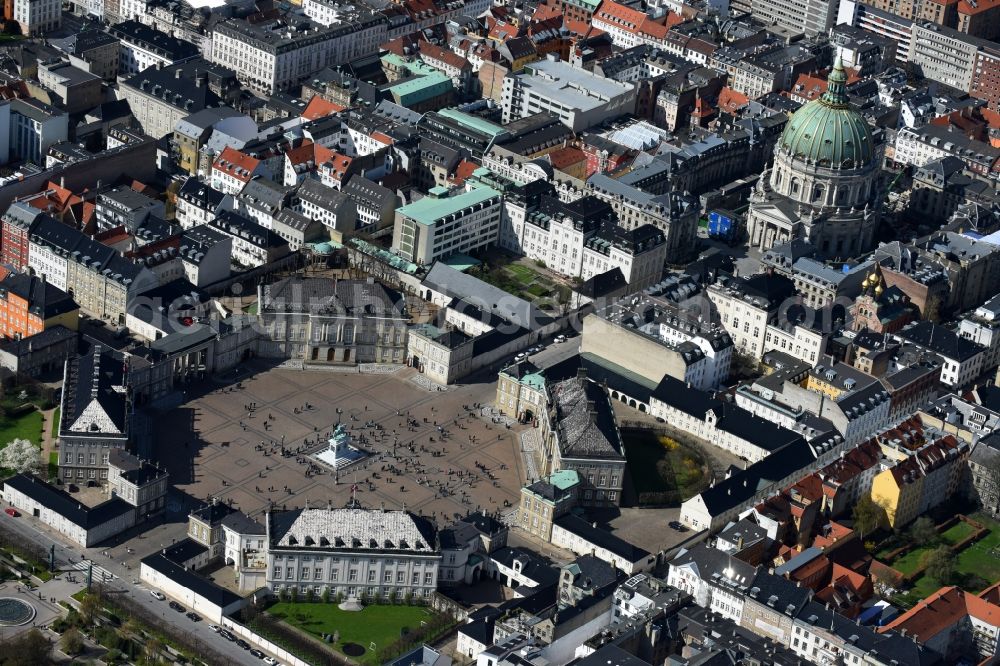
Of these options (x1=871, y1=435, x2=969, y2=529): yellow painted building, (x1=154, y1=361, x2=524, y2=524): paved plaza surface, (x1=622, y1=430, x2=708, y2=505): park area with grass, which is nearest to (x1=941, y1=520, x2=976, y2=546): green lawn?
(x1=871, y1=435, x2=969, y2=529): yellow painted building

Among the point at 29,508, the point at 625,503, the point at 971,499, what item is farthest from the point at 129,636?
the point at 971,499

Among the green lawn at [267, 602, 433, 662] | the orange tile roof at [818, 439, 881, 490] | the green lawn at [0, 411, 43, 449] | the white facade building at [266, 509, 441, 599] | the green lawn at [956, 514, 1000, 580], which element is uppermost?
the orange tile roof at [818, 439, 881, 490]

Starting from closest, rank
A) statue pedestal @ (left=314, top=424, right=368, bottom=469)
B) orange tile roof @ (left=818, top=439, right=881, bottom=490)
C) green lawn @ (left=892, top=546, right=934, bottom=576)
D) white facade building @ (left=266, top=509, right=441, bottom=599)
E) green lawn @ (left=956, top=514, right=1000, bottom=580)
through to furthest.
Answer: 1. white facade building @ (left=266, top=509, right=441, bottom=599)
2. green lawn @ (left=892, top=546, right=934, bottom=576)
3. green lawn @ (left=956, top=514, right=1000, bottom=580)
4. orange tile roof @ (left=818, top=439, right=881, bottom=490)
5. statue pedestal @ (left=314, top=424, right=368, bottom=469)

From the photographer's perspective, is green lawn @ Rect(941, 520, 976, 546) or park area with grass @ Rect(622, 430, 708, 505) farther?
park area with grass @ Rect(622, 430, 708, 505)

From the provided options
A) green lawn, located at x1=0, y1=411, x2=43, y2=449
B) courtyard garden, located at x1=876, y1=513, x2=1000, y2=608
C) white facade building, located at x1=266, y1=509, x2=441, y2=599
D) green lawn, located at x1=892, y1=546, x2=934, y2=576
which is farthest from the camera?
green lawn, located at x1=0, y1=411, x2=43, y2=449

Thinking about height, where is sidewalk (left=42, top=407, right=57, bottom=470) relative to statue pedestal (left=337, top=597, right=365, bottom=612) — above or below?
above

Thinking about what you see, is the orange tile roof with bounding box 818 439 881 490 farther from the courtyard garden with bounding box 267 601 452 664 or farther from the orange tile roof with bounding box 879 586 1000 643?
the courtyard garden with bounding box 267 601 452 664

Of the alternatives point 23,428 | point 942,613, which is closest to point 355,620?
point 23,428

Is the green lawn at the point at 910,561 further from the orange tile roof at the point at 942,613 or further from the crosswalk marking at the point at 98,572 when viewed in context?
the crosswalk marking at the point at 98,572
